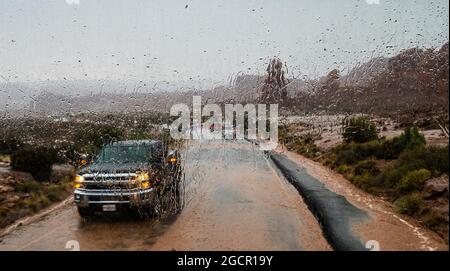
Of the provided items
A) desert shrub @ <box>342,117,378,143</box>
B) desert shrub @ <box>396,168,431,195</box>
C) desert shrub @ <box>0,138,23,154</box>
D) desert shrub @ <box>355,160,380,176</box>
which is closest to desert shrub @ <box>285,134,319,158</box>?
desert shrub @ <box>342,117,378,143</box>

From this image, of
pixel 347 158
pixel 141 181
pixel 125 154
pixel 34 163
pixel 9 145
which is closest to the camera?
pixel 141 181

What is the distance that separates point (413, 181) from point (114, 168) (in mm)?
9178

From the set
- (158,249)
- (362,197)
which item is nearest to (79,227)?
(158,249)

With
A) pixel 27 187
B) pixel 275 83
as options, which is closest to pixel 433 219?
pixel 27 187

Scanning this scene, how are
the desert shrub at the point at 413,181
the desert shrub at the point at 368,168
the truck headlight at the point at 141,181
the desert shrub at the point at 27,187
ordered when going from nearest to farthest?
the truck headlight at the point at 141,181 < the desert shrub at the point at 413,181 < the desert shrub at the point at 27,187 < the desert shrub at the point at 368,168

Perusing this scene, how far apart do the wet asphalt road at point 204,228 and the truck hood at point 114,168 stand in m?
1.37

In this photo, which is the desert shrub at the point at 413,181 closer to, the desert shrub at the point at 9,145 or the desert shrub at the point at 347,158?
the desert shrub at the point at 347,158

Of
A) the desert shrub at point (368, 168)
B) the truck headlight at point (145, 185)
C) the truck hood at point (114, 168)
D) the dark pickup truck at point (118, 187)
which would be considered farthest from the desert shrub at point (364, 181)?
the truck hood at point (114, 168)

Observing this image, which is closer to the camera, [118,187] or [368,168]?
[118,187]

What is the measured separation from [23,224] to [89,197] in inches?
99.3

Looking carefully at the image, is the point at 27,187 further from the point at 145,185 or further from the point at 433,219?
the point at 433,219

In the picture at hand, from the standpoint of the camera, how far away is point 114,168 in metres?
11.2

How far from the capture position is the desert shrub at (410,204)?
12.6m

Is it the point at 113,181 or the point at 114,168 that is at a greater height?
the point at 114,168
